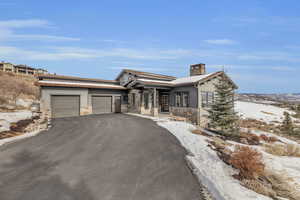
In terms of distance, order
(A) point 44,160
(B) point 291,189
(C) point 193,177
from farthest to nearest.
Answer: (A) point 44,160
(B) point 291,189
(C) point 193,177

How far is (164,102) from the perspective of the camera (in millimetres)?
19984

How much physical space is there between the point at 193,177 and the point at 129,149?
3.19m

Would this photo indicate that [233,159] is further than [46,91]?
No

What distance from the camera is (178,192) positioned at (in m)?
3.80

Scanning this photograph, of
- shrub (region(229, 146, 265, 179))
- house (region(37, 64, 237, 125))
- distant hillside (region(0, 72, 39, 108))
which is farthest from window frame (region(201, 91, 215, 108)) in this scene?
distant hillside (region(0, 72, 39, 108))

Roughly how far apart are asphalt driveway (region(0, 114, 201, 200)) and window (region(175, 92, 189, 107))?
33.1 feet

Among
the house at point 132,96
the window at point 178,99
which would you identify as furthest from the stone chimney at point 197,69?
the window at point 178,99

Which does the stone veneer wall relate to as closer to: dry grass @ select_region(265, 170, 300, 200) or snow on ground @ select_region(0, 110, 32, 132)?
dry grass @ select_region(265, 170, 300, 200)

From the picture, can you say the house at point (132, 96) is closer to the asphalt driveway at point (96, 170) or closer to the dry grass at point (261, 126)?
the dry grass at point (261, 126)

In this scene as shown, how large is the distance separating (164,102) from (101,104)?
28.8 feet

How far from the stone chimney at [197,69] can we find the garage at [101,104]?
13.1m

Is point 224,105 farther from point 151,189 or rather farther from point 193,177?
point 151,189

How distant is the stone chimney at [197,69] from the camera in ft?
67.6

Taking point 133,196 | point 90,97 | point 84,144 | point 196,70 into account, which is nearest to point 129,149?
point 84,144
